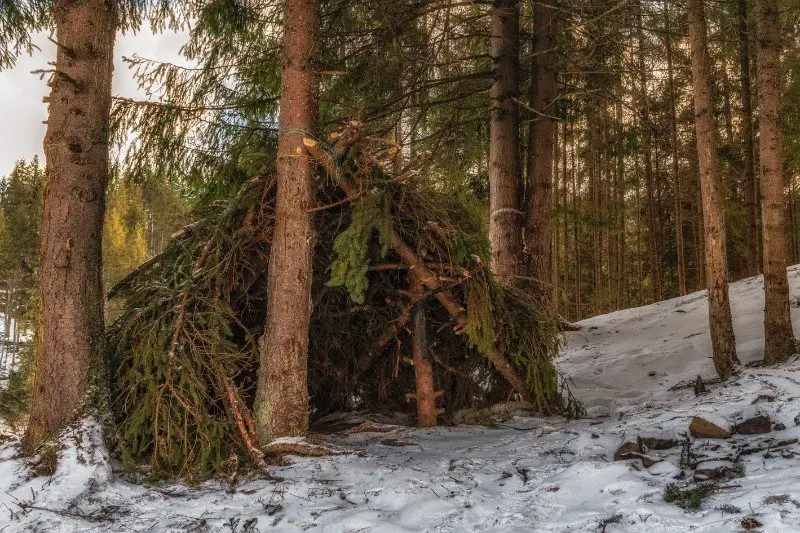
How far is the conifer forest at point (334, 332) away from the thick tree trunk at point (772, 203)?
0.08 feet

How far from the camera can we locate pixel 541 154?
8.80 meters

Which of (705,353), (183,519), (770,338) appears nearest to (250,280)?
(183,519)

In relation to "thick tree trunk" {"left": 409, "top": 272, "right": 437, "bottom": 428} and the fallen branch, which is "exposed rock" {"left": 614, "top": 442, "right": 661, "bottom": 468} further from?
"thick tree trunk" {"left": 409, "top": 272, "right": 437, "bottom": 428}

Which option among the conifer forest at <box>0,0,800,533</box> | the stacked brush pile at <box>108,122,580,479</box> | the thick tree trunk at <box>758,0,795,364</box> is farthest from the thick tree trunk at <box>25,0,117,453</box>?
the thick tree trunk at <box>758,0,795,364</box>

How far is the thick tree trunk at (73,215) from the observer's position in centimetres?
A: 408

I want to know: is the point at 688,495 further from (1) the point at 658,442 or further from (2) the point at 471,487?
(2) the point at 471,487

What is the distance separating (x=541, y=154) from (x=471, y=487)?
6.55 meters

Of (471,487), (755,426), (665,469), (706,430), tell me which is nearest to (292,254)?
(471,487)

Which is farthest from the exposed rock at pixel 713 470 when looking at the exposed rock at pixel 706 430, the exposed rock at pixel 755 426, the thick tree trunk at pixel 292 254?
the thick tree trunk at pixel 292 254

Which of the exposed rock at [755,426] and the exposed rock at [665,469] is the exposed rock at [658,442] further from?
the exposed rock at [755,426]

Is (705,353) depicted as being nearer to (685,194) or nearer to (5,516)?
(5,516)

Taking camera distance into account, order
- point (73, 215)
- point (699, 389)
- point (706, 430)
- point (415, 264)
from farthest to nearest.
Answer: point (699, 389) → point (415, 264) → point (73, 215) → point (706, 430)

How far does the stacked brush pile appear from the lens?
425 centimetres

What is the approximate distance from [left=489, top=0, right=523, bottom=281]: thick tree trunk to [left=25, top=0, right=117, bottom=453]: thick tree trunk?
18.7 ft
